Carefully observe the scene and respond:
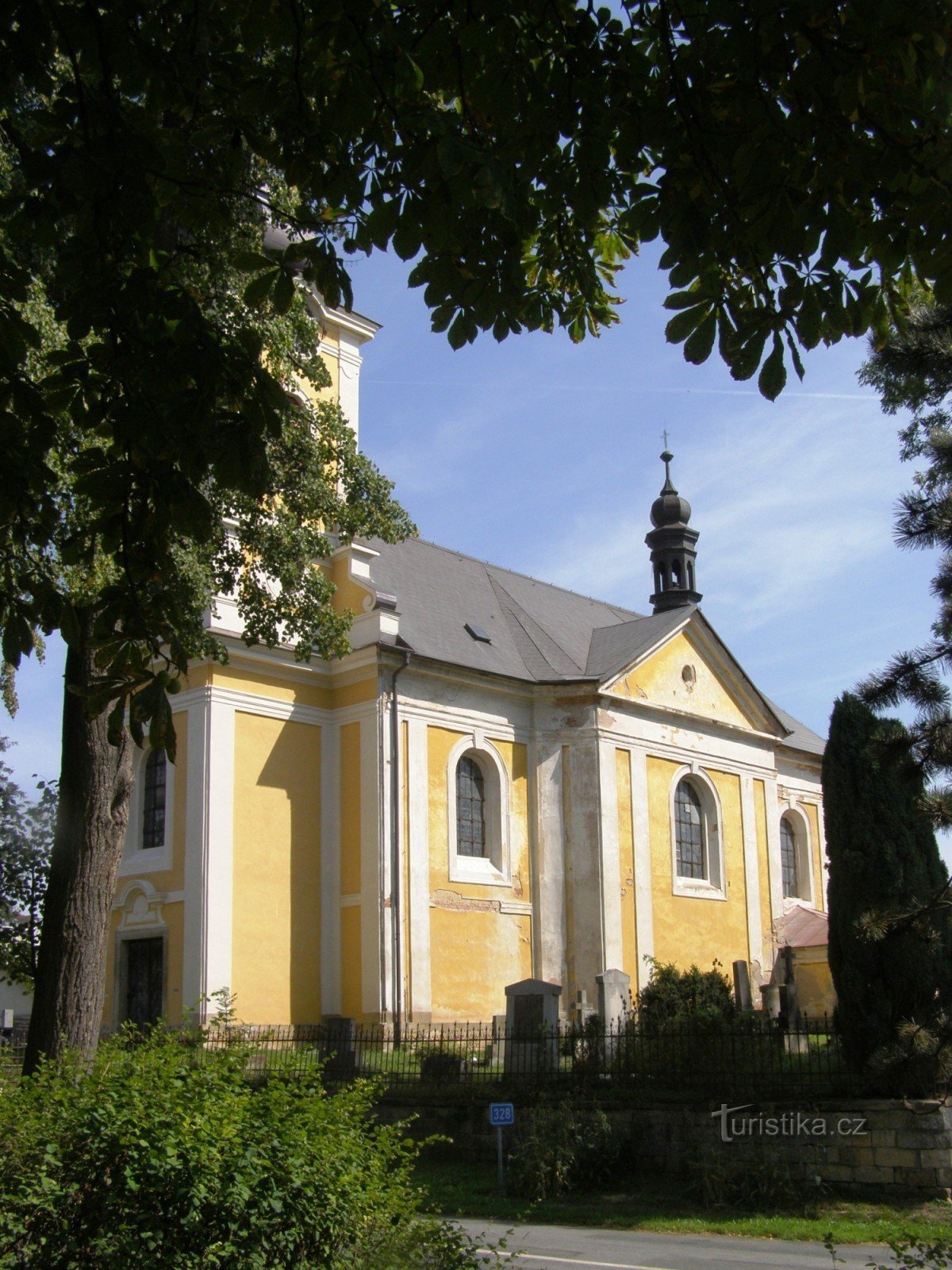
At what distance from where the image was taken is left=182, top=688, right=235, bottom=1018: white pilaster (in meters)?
20.5

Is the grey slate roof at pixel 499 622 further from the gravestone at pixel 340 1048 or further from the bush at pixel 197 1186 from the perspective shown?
the bush at pixel 197 1186

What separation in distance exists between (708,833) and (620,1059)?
1391cm

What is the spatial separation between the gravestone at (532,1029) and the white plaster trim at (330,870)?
5.70 meters

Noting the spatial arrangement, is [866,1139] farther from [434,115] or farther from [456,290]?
[434,115]

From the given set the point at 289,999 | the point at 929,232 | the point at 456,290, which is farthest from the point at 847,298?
the point at 289,999

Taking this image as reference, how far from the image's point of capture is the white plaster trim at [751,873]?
28.5 meters

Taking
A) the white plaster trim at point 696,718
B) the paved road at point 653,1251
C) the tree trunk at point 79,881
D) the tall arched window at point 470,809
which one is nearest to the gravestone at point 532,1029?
the paved road at point 653,1251

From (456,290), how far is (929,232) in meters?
1.89

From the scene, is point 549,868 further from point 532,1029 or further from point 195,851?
point 532,1029

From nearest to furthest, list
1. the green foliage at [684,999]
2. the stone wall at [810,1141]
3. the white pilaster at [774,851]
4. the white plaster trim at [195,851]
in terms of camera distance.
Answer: the stone wall at [810,1141], the green foliage at [684,999], the white plaster trim at [195,851], the white pilaster at [774,851]

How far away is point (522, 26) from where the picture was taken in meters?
5.47

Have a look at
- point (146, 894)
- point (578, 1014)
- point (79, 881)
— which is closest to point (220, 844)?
point (146, 894)

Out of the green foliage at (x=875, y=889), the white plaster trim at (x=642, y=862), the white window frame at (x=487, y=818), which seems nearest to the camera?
the green foliage at (x=875, y=889)

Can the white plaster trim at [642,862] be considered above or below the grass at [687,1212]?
above
